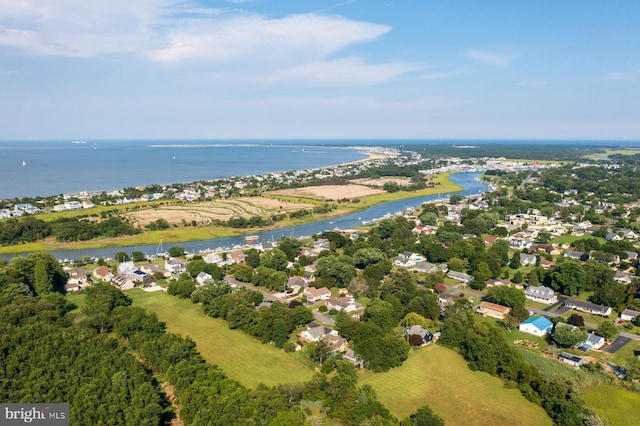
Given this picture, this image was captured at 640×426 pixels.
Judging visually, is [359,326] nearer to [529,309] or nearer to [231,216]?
[529,309]

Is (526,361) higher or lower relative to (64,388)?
lower

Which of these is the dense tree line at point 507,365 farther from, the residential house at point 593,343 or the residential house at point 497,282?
the residential house at point 497,282

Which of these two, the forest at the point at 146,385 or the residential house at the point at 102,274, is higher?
the forest at the point at 146,385

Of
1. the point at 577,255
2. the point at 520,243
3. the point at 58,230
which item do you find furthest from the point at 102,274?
the point at 577,255

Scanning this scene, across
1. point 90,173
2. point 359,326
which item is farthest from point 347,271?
point 90,173

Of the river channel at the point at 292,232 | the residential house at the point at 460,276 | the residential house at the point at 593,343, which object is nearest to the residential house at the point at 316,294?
the residential house at the point at 460,276
